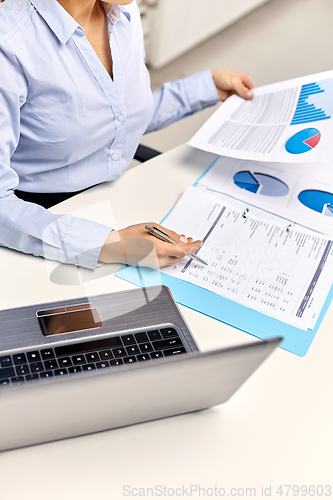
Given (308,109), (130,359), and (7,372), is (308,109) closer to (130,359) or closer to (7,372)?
(130,359)

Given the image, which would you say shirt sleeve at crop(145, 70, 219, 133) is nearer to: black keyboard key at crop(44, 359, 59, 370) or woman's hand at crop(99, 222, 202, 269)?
woman's hand at crop(99, 222, 202, 269)

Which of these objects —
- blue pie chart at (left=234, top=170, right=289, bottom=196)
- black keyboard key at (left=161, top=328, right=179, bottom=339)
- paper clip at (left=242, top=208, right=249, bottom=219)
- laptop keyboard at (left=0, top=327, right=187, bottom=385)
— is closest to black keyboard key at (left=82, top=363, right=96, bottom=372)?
laptop keyboard at (left=0, top=327, right=187, bottom=385)

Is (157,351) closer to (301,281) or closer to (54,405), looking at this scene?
(54,405)

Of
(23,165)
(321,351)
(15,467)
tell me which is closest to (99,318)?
(15,467)

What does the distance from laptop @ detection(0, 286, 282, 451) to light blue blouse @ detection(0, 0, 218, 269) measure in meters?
0.14

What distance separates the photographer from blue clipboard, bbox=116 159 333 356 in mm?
650

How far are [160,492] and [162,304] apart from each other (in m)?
0.25

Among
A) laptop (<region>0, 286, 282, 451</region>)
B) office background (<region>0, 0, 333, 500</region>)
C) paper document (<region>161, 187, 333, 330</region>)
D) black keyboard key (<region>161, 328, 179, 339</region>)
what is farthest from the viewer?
paper document (<region>161, 187, 333, 330</region>)

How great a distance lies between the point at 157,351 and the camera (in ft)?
1.84

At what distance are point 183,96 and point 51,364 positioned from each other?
892 mm

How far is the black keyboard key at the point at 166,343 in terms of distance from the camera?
0.57 metres

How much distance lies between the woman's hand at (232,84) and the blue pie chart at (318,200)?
32cm

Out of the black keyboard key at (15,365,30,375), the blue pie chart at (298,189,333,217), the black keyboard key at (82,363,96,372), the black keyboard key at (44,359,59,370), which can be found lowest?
the blue pie chart at (298,189,333,217)

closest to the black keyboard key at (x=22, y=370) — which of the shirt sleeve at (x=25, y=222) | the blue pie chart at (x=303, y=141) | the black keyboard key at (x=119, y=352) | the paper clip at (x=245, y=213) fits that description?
the black keyboard key at (x=119, y=352)
